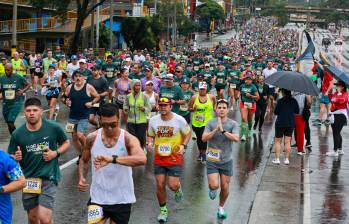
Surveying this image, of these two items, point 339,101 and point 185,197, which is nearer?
point 185,197

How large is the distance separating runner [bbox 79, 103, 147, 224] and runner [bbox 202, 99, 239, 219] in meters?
2.82

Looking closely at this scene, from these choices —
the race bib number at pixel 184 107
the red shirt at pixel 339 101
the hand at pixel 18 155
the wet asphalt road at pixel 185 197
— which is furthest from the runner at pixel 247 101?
the hand at pixel 18 155

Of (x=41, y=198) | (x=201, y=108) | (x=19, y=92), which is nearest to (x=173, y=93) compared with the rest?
(x=201, y=108)

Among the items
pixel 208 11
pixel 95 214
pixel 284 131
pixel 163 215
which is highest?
pixel 208 11

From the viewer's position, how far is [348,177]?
12430mm

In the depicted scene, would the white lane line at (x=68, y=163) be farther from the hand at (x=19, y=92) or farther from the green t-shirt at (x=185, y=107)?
the green t-shirt at (x=185, y=107)

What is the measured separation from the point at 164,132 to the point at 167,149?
249 mm

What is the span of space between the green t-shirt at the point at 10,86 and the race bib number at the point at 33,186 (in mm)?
6898

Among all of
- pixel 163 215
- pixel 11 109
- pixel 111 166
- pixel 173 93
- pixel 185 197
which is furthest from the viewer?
pixel 11 109

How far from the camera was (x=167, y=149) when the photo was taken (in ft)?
29.6

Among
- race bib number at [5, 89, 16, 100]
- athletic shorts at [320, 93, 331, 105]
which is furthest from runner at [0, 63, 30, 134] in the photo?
athletic shorts at [320, 93, 331, 105]

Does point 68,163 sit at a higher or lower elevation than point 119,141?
lower

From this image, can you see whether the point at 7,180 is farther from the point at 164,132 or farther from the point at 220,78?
the point at 220,78

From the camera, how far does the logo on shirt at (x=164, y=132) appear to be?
9.10m
